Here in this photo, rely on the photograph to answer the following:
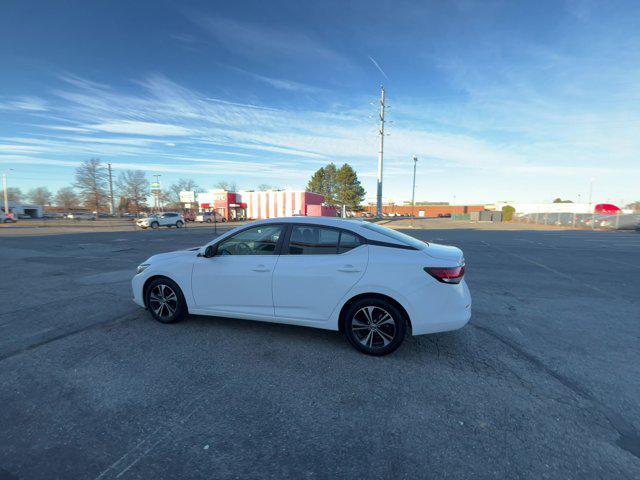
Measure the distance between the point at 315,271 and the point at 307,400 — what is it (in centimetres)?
141

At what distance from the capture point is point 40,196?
338 feet

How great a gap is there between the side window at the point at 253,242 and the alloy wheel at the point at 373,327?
4.57 feet

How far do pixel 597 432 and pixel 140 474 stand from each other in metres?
3.45

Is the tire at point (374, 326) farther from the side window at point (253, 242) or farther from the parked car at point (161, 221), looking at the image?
the parked car at point (161, 221)

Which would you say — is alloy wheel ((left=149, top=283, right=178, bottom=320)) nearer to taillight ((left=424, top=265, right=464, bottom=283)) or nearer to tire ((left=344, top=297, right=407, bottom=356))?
tire ((left=344, top=297, right=407, bottom=356))

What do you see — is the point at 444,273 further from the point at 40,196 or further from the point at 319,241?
the point at 40,196

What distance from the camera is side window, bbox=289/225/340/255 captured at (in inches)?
148

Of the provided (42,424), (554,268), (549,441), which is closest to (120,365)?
(42,424)

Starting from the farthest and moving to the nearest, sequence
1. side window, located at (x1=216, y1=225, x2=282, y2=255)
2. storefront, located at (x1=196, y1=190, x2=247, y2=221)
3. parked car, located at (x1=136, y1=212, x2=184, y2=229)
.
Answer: storefront, located at (x1=196, y1=190, x2=247, y2=221) → parked car, located at (x1=136, y1=212, x2=184, y2=229) → side window, located at (x1=216, y1=225, x2=282, y2=255)

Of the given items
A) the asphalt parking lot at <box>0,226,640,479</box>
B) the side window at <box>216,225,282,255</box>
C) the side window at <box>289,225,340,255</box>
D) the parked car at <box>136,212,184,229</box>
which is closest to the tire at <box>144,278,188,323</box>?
the asphalt parking lot at <box>0,226,640,479</box>

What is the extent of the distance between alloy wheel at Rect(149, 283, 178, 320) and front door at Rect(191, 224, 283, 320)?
1.52ft

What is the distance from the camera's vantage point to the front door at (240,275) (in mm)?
3918

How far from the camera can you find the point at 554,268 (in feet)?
31.8

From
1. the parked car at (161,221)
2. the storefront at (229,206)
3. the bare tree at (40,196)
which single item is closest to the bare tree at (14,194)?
the bare tree at (40,196)
